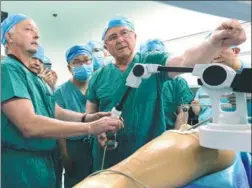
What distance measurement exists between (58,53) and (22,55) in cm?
321

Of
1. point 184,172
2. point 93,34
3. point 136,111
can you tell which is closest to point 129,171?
point 184,172

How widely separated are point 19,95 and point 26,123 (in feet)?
0.32

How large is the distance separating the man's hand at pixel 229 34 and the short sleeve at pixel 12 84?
2.12 ft

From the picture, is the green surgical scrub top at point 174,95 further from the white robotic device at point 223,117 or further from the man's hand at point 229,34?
the white robotic device at point 223,117

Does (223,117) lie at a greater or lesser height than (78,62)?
lesser

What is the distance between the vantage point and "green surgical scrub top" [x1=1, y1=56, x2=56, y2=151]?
106 centimetres

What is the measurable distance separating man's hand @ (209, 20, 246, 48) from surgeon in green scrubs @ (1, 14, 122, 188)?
38cm

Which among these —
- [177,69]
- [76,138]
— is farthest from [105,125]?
[76,138]

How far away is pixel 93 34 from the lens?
11.4 ft

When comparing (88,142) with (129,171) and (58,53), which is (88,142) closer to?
(129,171)

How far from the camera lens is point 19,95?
→ 3.45 feet

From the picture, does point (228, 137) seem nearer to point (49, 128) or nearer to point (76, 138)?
point (49, 128)

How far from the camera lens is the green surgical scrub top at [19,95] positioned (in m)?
1.06

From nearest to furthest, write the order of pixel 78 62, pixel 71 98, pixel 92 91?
pixel 92 91 → pixel 71 98 → pixel 78 62
